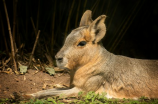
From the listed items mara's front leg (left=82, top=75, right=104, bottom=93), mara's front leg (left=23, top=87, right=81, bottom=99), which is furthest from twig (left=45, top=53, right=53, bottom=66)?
mara's front leg (left=82, top=75, right=104, bottom=93)

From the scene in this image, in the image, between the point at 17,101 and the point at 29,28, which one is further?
the point at 29,28

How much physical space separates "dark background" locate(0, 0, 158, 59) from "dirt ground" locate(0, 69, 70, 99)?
1283 millimetres

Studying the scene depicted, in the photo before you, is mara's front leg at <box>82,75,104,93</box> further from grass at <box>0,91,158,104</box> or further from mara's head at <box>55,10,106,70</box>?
mara's head at <box>55,10,106,70</box>

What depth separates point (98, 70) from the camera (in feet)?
15.4

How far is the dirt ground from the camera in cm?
478

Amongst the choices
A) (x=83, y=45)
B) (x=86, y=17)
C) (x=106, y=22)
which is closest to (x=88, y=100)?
(x=83, y=45)

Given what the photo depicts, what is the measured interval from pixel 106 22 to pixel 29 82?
12.1 feet

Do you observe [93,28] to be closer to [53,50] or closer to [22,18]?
[53,50]

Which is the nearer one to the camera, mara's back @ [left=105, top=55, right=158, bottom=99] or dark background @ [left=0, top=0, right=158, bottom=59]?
mara's back @ [left=105, top=55, right=158, bottom=99]

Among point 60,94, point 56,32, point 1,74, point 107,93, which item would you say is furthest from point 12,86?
point 56,32

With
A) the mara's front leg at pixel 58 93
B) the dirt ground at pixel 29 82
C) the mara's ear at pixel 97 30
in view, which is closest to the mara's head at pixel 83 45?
the mara's ear at pixel 97 30

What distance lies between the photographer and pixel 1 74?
5266 mm

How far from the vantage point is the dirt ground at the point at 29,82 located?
15.7ft

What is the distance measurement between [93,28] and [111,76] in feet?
3.71
